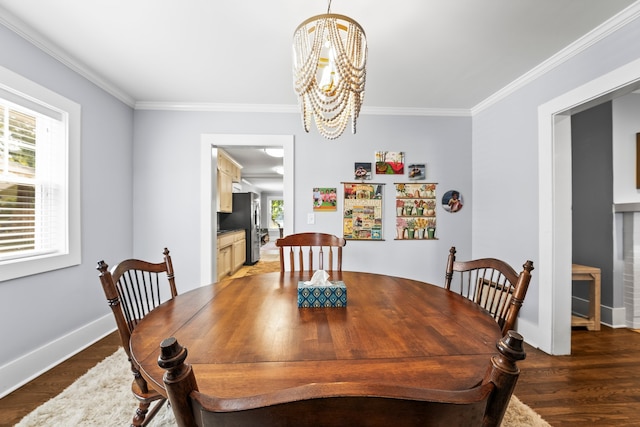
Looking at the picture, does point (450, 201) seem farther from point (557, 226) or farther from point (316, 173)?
point (316, 173)

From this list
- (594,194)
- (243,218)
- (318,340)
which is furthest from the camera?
(243,218)

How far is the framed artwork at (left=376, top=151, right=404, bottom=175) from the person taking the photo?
328cm

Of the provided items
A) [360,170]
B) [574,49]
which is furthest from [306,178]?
[574,49]

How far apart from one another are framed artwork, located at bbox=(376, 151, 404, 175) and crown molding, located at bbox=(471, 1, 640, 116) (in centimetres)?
110

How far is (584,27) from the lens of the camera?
1.92 m

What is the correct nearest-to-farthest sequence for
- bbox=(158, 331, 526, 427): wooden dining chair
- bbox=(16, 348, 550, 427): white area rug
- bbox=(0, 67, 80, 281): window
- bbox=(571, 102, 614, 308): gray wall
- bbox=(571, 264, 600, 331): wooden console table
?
bbox=(158, 331, 526, 427): wooden dining chair → bbox=(16, 348, 550, 427): white area rug → bbox=(0, 67, 80, 281): window → bbox=(571, 264, 600, 331): wooden console table → bbox=(571, 102, 614, 308): gray wall

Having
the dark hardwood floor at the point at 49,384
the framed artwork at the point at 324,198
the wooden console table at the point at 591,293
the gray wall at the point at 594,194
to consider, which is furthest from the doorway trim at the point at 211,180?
the gray wall at the point at 594,194

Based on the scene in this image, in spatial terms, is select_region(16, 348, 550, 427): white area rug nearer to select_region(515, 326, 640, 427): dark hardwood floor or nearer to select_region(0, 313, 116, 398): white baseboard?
select_region(515, 326, 640, 427): dark hardwood floor

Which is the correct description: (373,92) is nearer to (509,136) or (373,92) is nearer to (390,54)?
(390,54)

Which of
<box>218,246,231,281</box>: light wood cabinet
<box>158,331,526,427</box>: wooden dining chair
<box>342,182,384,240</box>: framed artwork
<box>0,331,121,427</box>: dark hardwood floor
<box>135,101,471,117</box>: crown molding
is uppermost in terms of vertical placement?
<box>135,101,471,117</box>: crown molding

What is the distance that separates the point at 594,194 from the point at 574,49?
5.90 ft

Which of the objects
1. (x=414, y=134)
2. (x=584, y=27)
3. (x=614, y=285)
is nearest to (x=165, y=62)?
(x=414, y=134)

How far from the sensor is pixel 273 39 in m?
2.01

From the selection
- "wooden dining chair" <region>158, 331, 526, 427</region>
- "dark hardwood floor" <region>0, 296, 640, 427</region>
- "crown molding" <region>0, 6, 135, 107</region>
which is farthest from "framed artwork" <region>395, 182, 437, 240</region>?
"crown molding" <region>0, 6, 135, 107</region>
